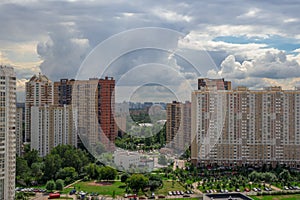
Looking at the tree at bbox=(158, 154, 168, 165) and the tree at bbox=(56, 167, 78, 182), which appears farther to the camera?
the tree at bbox=(56, 167, 78, 182)

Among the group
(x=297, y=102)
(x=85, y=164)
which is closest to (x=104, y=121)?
(x=85, y=164)

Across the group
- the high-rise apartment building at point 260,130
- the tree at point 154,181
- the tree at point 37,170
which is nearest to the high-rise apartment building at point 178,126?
the tree at point 154,181

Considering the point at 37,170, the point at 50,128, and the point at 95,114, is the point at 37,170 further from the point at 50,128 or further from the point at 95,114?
the point at 50,128

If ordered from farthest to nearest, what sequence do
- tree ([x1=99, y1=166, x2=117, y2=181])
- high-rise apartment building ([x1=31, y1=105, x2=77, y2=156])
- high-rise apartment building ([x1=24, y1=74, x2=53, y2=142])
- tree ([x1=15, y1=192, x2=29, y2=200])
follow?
high-rise apartment building ([x1=24, y1=74, x2=53, y2=142])
high-rise apartment building ([x1=31, y1=105, x2=77, y2=156])
tree ([x1=99, y1=166, x2=117, y2=181])
tree ([x1=15, y1=192, x2=29, y2=200])

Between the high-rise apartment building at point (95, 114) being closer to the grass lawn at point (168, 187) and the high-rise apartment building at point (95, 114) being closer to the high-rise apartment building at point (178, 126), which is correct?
the high-rise apartment building at point (178, 126)

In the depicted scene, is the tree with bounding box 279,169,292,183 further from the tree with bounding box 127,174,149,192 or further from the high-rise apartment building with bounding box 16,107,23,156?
the high-rise apartment building with bounding box 16,107,23,156

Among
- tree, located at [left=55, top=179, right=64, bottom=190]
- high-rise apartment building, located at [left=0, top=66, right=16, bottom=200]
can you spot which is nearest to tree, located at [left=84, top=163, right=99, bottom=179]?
tree, located at [left=55, top=179, right=64, bottom=190]

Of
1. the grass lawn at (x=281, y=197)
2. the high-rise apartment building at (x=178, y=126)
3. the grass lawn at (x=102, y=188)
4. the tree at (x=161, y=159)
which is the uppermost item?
the high-rise apartment building at (x=178, y=126)
